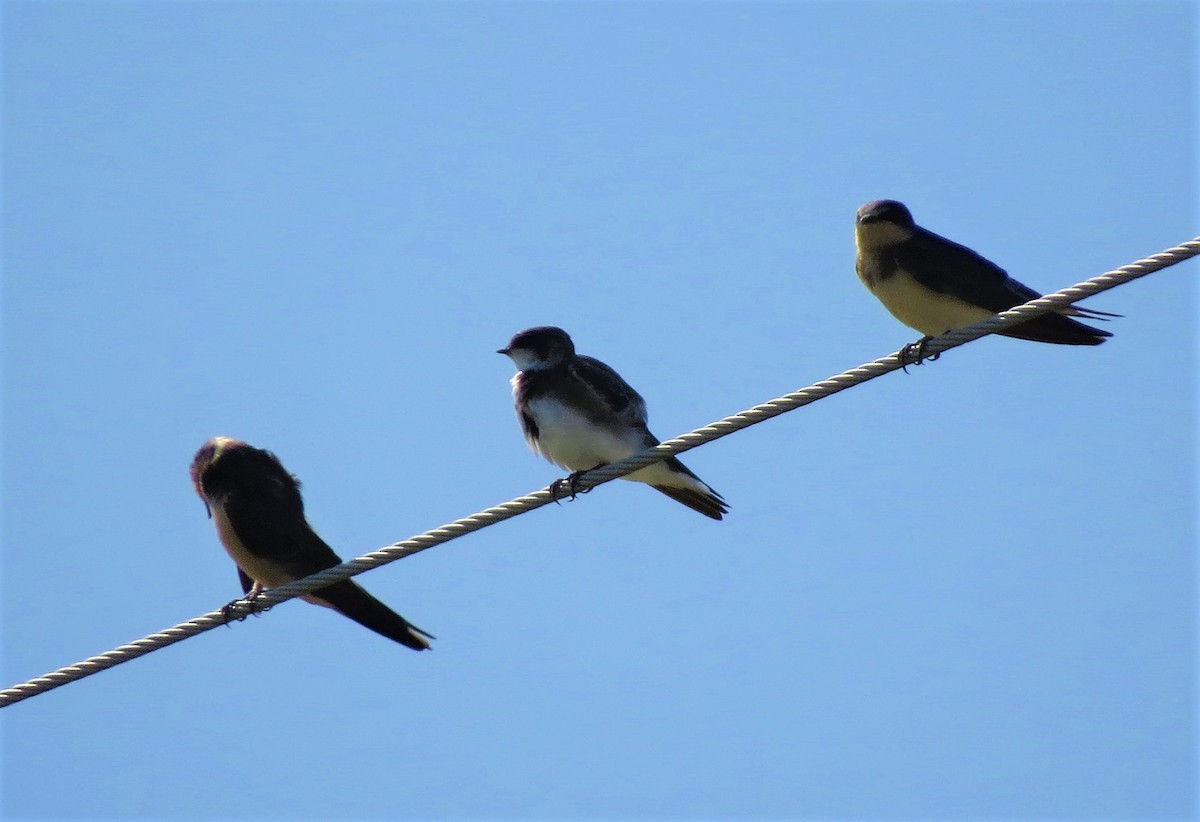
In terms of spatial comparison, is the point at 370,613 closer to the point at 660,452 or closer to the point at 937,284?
the point at 660,452

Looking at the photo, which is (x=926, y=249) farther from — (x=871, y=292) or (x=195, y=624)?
(x=195, y=624)

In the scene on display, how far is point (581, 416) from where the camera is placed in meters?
8.21

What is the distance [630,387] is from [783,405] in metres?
2.56

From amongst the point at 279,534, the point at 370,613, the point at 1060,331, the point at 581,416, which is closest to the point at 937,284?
the point at 1060,331

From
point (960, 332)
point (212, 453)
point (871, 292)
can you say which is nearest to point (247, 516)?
point (212, 453)

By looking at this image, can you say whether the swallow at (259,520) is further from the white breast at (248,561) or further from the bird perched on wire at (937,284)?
the bird perched on wire at (937,284)

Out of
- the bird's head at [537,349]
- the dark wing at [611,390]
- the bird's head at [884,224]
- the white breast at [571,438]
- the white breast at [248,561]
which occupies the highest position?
the bird's head at [884,224]

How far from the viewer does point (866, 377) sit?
20.1ft

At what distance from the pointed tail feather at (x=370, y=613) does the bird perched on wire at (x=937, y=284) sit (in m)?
2.99

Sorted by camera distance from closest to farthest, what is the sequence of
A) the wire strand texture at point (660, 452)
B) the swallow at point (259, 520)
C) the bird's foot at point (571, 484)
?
the wire strand texture at point (660, 452) < the bird's foot at point (571, 484) < the swallow at point (259, 520)

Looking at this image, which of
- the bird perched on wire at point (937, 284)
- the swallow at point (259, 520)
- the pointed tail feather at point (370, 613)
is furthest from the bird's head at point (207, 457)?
the bird perched on wire at point (937, 284)

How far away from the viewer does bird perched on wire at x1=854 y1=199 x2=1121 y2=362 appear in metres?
8.28

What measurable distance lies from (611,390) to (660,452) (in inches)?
79.6

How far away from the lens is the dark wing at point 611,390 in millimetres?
8391
